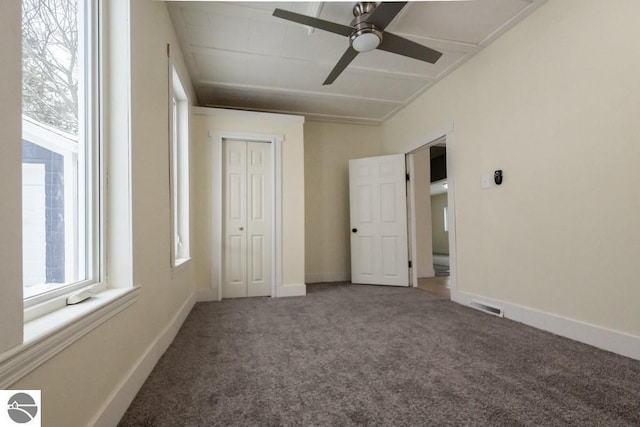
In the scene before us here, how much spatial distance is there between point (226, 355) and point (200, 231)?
6.60 feet

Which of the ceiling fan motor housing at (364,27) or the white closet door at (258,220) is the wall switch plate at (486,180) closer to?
the ceiling fan motor housing at (364,27)

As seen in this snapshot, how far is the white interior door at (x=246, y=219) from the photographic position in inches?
147

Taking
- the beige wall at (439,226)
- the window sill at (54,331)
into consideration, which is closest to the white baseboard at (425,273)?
the window sill at (54,331)

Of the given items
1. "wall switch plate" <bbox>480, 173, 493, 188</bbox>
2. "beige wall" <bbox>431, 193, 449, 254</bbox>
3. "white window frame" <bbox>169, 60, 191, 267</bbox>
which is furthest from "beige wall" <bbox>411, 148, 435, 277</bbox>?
"beige wall" <bbox>431, 193, 449, 254</bbox>

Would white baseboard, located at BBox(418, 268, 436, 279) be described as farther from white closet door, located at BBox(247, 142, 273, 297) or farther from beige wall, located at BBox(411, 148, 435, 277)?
white closet door, located at BBox(247, 142, 273, 297)

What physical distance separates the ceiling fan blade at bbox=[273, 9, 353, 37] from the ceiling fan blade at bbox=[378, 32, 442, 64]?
317 mm

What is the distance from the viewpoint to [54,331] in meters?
0.89

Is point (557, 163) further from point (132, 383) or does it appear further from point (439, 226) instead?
point (439, 226)

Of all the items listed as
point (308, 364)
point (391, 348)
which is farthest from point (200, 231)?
point (391, 348)

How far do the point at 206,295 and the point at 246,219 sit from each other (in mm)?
1064

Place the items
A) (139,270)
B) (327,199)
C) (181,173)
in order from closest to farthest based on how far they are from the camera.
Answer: (139,270)
(181,173)
(327,199)

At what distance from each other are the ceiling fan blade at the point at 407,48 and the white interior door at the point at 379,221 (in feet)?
6.41

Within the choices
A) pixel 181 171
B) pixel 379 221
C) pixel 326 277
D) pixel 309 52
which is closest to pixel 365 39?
pixel 309 52

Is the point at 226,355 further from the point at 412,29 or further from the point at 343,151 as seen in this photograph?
the point at 343,151
